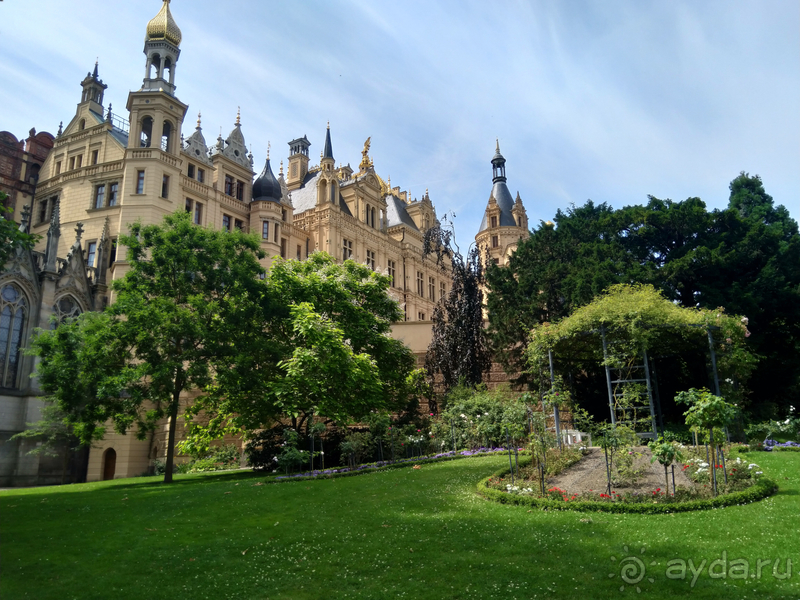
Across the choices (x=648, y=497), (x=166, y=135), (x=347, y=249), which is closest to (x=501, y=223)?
(x=347, y=249)

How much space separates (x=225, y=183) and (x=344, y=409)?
28.7 meters

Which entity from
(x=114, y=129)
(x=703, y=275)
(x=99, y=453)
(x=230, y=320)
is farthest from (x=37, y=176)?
(x=703, y=275)

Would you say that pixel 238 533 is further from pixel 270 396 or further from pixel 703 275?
pixel 703 275

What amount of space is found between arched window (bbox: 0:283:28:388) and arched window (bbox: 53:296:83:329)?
5.71 ft

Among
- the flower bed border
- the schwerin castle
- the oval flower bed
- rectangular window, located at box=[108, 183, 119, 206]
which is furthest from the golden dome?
the oval flower bed

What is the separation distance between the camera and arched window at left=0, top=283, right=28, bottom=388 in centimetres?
2967

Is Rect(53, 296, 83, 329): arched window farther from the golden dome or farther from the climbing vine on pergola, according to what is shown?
the climbing vine on pergola

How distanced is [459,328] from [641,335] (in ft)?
32.5

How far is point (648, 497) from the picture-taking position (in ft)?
38.0

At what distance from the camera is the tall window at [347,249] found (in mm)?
52491

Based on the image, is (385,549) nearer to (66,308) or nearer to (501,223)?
(66,308)

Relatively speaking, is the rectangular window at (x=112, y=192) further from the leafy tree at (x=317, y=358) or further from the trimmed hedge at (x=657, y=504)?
the trimmed hedge at (x=657, y=504)

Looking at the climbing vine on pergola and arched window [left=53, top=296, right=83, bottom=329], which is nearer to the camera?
the climbing vine on pergola

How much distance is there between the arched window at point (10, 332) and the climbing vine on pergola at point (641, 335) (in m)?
25.6
